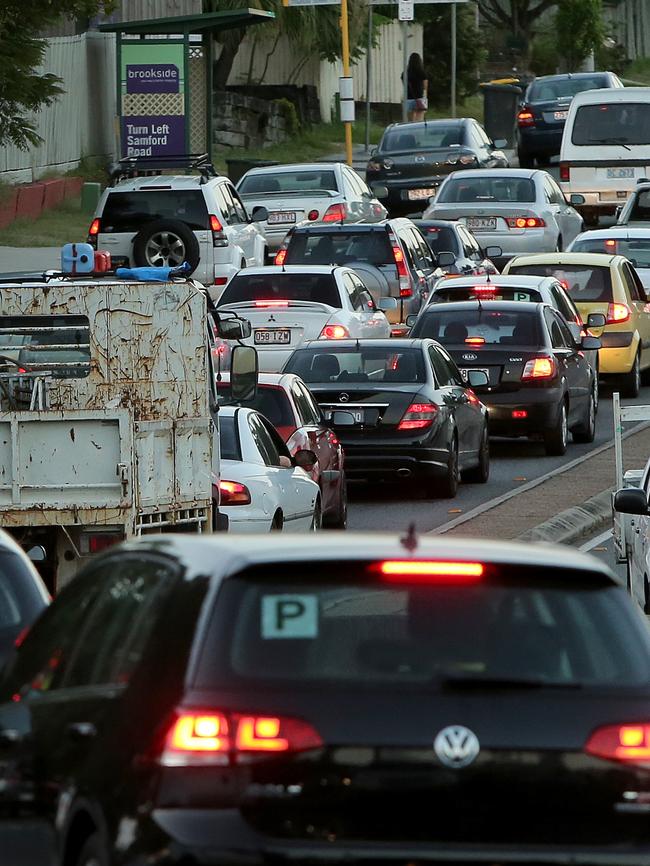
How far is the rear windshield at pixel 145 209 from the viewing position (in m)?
29.4

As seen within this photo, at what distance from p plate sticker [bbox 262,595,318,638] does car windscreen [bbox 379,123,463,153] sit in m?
36.9

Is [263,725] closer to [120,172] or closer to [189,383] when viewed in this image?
[189,383]

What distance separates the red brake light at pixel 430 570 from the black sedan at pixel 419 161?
117 ft

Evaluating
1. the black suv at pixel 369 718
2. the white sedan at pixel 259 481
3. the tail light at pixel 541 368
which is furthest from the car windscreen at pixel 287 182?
the black suv at pixel 369 718

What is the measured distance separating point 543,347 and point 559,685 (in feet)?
56.4

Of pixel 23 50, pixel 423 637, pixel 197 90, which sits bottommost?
pixel 423 637

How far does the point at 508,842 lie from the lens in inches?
212

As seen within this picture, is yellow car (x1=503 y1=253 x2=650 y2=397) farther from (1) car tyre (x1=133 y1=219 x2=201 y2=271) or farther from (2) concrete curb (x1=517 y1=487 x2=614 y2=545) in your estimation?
(2) concrete curb (x1=517 y1=487 x2=614 y2=545)

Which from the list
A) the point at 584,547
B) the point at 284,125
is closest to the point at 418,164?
the point at 284,125

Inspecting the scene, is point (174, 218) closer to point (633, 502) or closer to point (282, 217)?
point (282, 217)

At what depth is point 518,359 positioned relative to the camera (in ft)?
74.3

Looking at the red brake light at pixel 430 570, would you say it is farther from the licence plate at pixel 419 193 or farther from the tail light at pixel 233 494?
the licence plate at pixel 419 193

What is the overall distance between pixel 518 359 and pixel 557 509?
391cm

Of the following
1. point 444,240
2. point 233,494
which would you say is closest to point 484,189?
point 444,240
